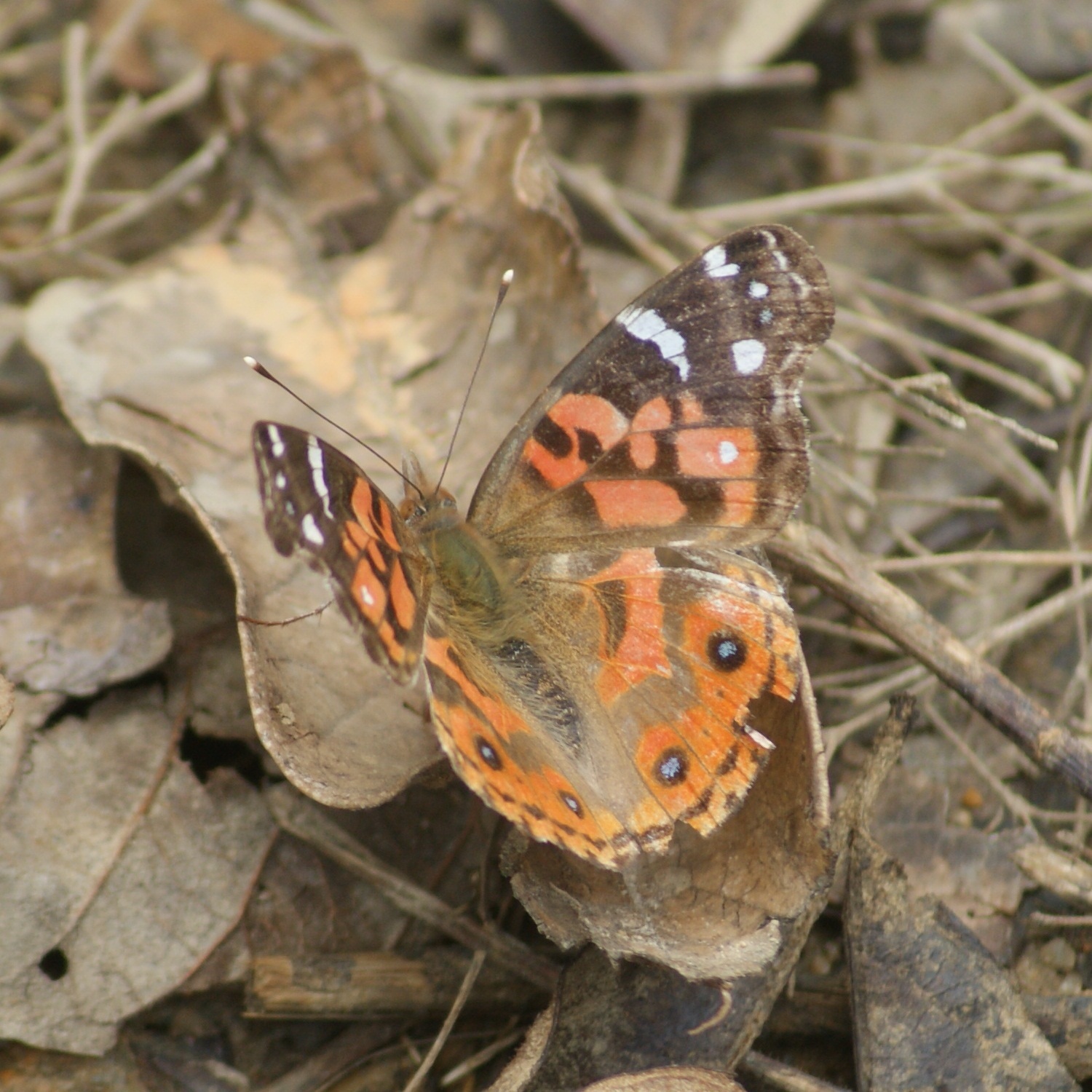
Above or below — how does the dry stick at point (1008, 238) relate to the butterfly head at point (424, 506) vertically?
below

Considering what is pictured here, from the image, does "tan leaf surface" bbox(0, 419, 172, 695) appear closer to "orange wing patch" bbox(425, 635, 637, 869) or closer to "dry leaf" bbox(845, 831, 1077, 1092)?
"orange wing patch" bbox(425, 635, 637, 869)

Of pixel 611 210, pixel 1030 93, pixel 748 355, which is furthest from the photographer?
pixel 1030 93

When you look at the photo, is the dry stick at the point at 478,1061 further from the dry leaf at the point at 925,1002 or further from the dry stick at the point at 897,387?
the dry stick at the point at 897,387

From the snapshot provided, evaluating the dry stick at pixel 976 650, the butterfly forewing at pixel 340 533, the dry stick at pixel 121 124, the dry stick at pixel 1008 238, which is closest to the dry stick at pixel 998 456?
the dry stick at pixel 976 650

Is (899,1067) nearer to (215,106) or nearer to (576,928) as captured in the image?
(576,928)

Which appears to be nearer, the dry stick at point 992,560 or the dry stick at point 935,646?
the dry stick at point 935,646

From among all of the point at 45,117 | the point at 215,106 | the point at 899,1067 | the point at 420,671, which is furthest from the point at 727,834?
the point at 45,117

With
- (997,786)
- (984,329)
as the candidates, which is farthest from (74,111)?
(997,786)

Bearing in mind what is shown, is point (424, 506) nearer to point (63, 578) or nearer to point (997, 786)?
point (63, 578)
